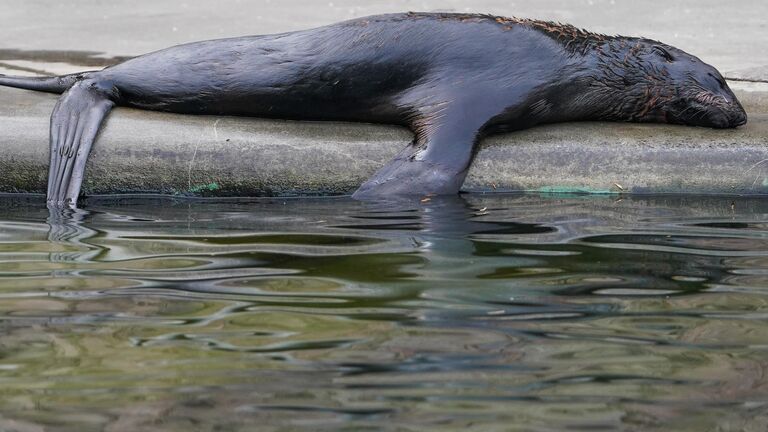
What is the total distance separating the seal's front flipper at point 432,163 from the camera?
21.6ft

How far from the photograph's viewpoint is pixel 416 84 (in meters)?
7.13

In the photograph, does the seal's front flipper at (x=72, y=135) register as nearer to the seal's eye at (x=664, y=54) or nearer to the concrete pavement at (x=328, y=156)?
the concrete pavement at (x=328, y=156)

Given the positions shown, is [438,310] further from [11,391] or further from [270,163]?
[270,163]

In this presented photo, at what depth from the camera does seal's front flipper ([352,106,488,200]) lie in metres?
6.59

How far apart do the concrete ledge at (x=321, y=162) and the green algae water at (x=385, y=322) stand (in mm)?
794

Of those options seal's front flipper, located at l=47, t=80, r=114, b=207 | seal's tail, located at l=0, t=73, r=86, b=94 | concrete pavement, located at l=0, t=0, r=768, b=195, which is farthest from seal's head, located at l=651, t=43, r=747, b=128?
seal's tail, located at l=0, t=73, r=86, b=94

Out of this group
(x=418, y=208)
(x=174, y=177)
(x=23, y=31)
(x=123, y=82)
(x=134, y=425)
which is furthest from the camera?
(x=23, y=31)

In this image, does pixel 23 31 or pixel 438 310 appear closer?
pixel 438 310

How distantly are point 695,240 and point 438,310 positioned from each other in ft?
6.38

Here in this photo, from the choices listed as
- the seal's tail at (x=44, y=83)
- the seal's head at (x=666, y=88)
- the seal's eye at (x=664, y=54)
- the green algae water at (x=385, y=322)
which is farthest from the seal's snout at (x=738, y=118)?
the seal's tail at (x=44, y=83)

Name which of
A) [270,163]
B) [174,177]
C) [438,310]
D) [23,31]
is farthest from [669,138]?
[23,31]

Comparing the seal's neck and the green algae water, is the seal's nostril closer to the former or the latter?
the seal's neck

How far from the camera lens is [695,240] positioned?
542cm

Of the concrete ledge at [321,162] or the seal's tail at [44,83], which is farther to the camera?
the seal's tail at [44,83]
